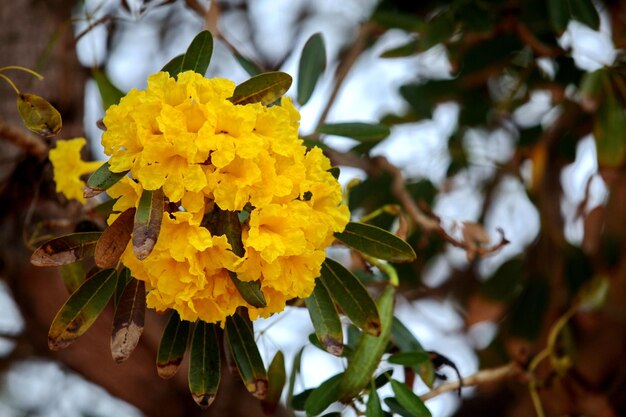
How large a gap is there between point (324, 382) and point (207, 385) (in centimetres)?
24

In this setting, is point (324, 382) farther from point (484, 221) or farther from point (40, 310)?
point (484, 221)

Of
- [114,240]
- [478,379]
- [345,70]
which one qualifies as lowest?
[478,379]

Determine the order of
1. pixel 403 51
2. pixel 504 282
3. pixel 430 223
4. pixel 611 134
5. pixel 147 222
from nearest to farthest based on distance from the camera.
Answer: pixel 147 222 < pixel 430 223 < pixel 611 134 < pixel 403 51 < pixel 504 282

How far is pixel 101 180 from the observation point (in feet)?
3.17

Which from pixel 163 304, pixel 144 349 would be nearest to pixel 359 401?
pixel 163 304

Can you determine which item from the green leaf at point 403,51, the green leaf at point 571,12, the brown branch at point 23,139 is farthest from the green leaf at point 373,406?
the green leaf at point 403,51

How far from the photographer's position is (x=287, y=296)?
1.02 metres

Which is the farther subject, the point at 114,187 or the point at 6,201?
the point at 6,201

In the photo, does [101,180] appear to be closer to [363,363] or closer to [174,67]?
[174,67]

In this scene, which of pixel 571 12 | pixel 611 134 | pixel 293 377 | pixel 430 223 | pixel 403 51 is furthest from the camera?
pixel 403 51

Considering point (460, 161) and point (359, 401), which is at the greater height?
point (359, 401)

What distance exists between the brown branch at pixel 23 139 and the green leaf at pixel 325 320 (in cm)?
61

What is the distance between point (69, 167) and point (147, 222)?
0.48 meters

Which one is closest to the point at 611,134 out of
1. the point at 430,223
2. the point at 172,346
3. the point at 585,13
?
the point at 585,13
